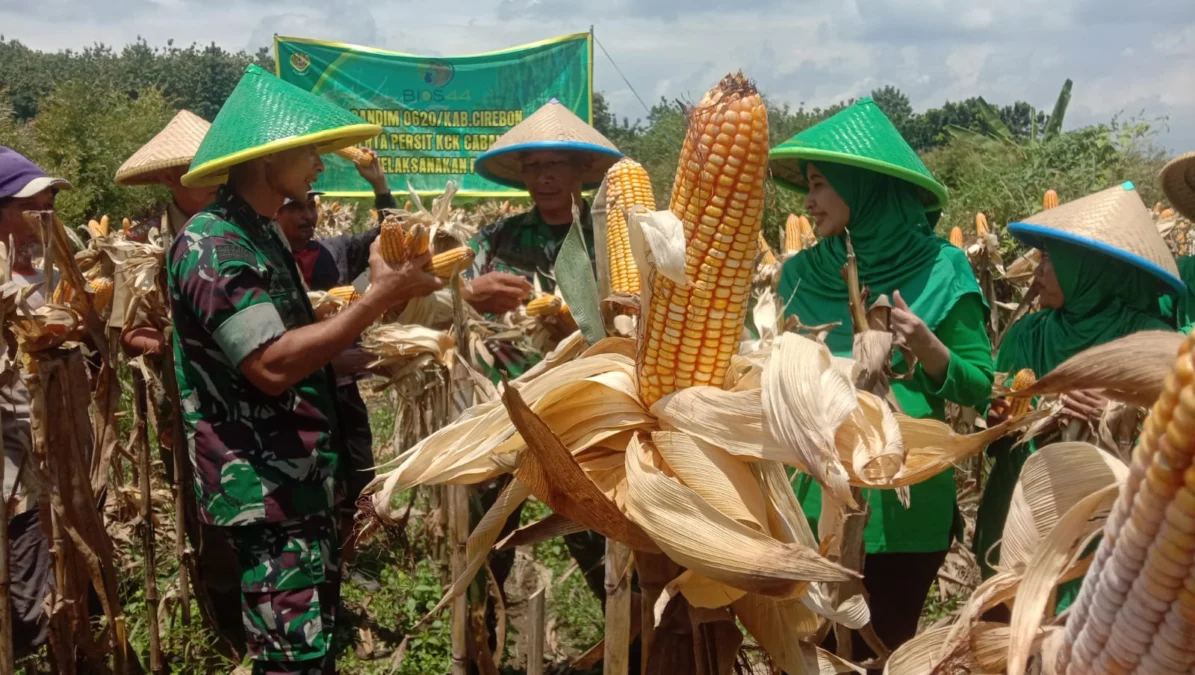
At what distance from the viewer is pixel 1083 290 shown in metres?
2.42

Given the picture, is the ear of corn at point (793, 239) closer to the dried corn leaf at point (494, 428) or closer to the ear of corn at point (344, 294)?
the ear of corn at point (344, 294)

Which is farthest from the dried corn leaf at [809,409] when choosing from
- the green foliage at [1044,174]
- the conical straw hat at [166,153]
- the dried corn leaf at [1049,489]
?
the green foliage at [1044,174]

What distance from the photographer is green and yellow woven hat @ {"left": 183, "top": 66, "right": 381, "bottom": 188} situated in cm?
224

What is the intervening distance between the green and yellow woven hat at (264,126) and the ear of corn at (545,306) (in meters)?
0.71

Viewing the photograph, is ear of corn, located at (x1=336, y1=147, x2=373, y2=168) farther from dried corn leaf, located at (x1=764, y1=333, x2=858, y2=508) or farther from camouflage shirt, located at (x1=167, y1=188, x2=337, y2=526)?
dried corn leaf, located at (x1=764, y1=333, x2=858, y2=508)

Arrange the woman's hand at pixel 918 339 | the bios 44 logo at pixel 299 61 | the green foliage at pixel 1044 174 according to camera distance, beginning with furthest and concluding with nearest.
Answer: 1. the bios 44 logo at pixel 299 61
2. the green foliage at pixel 1044 174
3. the woman's hand at pixel 918 339

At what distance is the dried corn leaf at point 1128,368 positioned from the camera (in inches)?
26.4

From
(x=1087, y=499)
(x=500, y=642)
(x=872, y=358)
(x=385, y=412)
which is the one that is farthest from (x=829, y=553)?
(x=385, y=412)

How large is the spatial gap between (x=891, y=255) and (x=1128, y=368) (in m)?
1.71

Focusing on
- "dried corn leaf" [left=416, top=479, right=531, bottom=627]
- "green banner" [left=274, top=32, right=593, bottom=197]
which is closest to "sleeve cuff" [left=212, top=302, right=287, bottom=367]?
"dried corn leaf" [left=416, top=479, right=531, bottom=627]

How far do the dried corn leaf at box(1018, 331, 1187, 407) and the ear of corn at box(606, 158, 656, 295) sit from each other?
101 centimetres

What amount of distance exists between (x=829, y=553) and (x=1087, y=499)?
0.40 meters

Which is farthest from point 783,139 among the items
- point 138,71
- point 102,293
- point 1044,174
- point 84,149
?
point 138,71

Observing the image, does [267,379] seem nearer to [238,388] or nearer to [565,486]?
[238,388]
